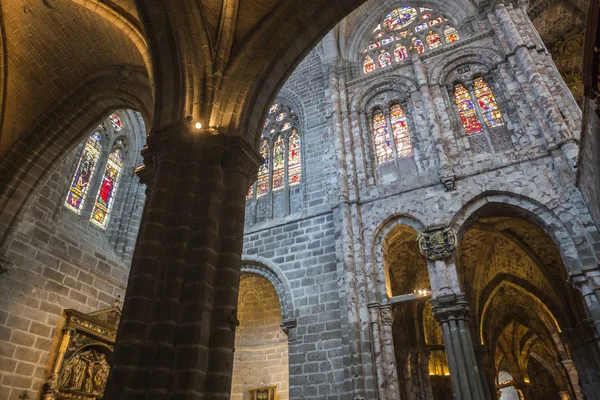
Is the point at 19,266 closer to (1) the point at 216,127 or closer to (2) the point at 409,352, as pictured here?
(1) the point at 216,127

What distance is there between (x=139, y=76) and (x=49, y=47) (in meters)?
2.06

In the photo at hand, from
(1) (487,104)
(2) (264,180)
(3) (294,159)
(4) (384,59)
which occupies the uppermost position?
(4) (384,59)

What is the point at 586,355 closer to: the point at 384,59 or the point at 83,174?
the point at 384,59

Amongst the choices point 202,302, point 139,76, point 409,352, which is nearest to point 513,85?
point 409,352

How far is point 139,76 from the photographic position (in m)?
8.60

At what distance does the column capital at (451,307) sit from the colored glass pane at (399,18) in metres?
10.1

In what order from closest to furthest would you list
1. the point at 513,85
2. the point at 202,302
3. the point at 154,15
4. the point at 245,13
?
1. the point at 202,302
2. the point at 154,15
3. the point at 245,13
4. the point at 513,85

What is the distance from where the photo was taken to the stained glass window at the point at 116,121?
12.8m

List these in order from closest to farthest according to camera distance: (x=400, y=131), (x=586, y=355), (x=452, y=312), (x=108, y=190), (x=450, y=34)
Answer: (x=452, y=312)
(x=586, y=355)
(x=108, y=190)
(x=400, y=131)
(x=450, y=34)

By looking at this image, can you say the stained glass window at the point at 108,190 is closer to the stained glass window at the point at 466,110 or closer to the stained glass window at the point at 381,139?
the stained glass window at the point at 381,139

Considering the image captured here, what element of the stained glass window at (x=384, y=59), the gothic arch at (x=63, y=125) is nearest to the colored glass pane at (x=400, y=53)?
the stained glass window at (x=384, y=59)

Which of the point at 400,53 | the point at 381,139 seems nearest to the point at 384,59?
the point at 400,53

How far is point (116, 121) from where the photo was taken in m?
13.0

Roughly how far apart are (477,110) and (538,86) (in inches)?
64.9
